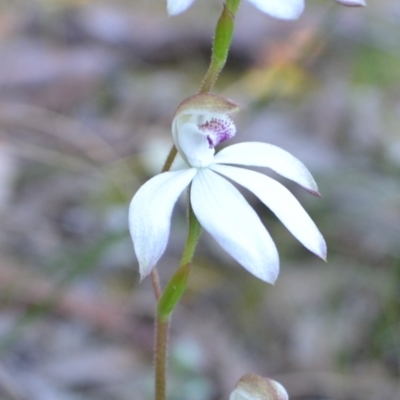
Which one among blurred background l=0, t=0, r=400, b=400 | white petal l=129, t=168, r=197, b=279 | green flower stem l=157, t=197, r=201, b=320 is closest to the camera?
white petal l=129, t=168, r=197, b=279

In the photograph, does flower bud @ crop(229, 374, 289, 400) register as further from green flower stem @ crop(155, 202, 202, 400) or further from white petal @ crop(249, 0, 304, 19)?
white petal @ crop(249, 0, 304, 19)

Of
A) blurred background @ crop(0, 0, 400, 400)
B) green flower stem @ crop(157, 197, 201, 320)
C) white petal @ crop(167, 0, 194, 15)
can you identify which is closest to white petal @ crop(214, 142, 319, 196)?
green flower stem @ crop(157, 197, 201, 320)

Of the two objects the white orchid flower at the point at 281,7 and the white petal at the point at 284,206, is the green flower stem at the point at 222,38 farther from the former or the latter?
the white petal at the point at 284,206

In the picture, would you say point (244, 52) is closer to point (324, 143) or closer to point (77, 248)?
point (324, 143)

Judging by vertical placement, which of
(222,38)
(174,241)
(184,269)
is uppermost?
(222,38)

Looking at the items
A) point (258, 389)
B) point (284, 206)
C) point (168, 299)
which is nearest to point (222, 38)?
point (284, 206)

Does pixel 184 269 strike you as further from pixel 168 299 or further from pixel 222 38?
pixel 222 38
